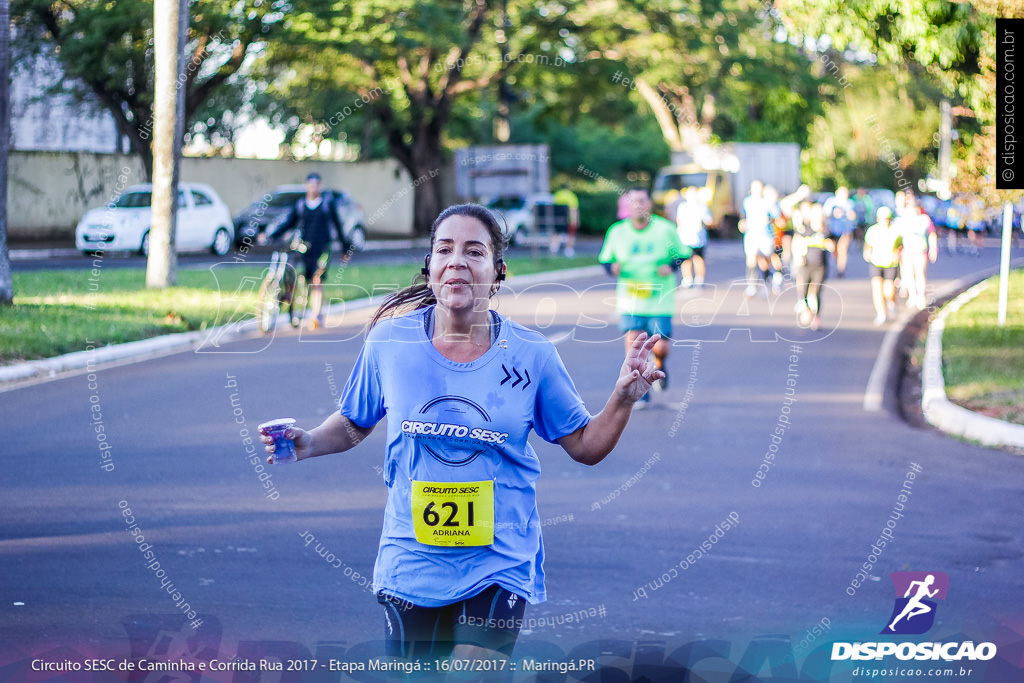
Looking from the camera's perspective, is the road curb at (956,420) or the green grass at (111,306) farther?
the green grass at (111,306)

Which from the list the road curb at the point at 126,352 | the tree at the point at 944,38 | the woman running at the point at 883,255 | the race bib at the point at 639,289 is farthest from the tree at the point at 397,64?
the race bib at the point at 639,289

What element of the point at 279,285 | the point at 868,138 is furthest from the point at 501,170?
the point at 868,138

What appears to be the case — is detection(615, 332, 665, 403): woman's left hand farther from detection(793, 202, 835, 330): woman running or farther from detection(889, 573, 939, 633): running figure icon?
detection(793, 202, 835, 330): woman running

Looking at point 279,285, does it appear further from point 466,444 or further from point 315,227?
point 466,444

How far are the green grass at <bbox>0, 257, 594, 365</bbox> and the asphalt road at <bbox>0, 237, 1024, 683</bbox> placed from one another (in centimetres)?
122

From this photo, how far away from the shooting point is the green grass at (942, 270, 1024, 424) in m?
11.1

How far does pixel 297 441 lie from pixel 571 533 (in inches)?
144

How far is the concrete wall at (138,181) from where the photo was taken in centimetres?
3066

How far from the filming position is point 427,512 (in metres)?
3.16

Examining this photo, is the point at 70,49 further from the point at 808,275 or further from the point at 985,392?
the point at 985,392

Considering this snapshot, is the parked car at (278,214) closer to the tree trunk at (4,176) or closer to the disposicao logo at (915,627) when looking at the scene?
the tree trunk at (4,176)

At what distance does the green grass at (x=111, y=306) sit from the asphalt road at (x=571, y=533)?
48.0 inches

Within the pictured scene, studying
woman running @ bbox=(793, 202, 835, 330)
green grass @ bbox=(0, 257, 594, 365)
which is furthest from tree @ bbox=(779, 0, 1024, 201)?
green grass @ bbox=(0, 257, 594, 365)

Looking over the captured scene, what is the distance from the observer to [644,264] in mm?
10609
